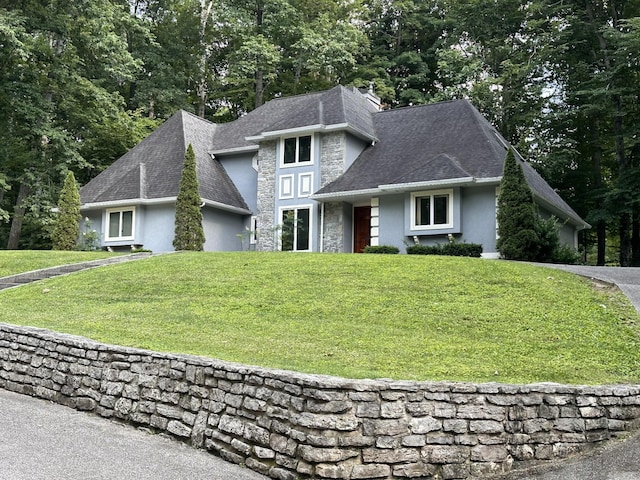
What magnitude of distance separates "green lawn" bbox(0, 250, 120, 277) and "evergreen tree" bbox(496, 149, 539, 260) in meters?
12.0

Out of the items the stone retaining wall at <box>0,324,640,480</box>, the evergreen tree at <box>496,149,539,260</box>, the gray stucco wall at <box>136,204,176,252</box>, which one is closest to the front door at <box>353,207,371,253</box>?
the evergreen tree at <box>496,149,539,260</box>

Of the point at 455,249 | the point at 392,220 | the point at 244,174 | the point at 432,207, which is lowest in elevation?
the point at 455,249

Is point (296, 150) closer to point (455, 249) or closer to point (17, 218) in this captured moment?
point (455, 249)

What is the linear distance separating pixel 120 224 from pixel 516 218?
1504 cm

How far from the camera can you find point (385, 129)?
23250 millimetres

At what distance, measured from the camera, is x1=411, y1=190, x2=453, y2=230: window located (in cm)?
1848

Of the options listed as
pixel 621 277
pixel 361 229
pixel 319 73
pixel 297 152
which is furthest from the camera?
pixel 319 73

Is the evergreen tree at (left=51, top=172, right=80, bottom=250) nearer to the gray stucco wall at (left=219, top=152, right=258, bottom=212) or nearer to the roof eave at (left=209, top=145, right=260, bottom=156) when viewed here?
the roof eave at (left=209, top=145, right=260, bottom=156)

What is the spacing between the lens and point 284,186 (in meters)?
22.2

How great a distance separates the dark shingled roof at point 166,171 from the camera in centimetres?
2259

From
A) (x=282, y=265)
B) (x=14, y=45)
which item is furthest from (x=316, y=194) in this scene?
(x=14, y=45)

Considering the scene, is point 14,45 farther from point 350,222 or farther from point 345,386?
point 345,386

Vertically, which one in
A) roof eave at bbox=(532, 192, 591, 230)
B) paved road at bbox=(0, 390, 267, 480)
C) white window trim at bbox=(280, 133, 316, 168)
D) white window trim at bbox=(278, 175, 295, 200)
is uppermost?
white window trim at bbox=(280, 133, 316, 168)

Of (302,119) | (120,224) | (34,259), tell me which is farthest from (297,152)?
(34,259)
